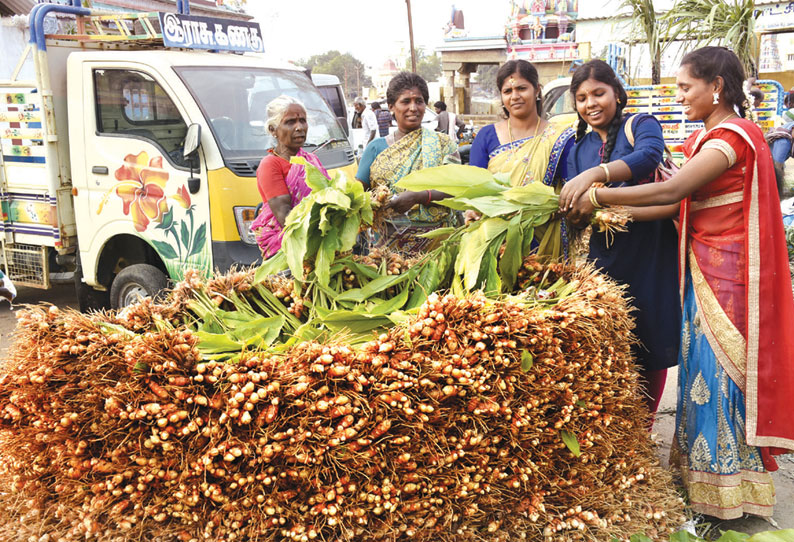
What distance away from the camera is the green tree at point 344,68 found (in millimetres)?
54250

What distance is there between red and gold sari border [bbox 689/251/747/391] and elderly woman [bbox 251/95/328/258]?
5.45ft

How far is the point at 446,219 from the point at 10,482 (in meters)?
2.05

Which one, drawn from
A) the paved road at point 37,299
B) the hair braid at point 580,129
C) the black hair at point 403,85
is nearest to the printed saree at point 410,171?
the black hair at point 403,85

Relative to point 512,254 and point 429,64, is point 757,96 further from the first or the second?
point 429,64

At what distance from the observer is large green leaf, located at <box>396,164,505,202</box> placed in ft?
7.63

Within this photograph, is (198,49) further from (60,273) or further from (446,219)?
(446,219)

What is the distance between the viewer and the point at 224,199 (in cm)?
417

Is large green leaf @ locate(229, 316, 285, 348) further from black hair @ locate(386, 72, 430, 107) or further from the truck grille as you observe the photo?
the truck grille

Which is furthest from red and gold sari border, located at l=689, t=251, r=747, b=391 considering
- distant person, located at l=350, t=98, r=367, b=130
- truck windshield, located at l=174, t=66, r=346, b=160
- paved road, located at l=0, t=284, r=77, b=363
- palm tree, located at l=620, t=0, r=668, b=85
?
distant person, located at l=350, t=98, r=367, b=130

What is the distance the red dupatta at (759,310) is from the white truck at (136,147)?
9.27 ft

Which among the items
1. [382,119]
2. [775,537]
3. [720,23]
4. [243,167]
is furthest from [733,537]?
[382,119]

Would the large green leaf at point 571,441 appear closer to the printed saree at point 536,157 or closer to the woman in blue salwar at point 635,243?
the woman in blue salwar at point 635,243

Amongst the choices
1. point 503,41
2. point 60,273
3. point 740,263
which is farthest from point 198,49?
point 503,41

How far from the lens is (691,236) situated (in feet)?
7.87
